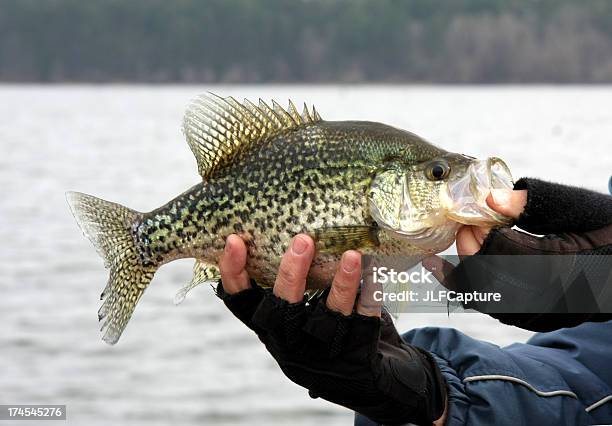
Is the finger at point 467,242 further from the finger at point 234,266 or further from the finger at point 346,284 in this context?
the finger at point 234,266

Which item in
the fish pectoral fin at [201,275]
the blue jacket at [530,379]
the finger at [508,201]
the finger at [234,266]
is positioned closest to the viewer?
the finger at [508,201]

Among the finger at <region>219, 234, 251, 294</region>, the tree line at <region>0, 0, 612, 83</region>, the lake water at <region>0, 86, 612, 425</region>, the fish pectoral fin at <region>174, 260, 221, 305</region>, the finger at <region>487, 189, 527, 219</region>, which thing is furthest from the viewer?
the tree line at <region>0, 0, 612, 83</region>

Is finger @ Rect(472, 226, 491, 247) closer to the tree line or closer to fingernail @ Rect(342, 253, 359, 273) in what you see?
fingernail @ Rect(342, 253, 359, 273)

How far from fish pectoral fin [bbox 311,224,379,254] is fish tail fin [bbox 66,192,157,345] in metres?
0.75

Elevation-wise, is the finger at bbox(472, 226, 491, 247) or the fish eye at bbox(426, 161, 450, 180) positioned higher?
the fish eye at bbox(426, 161, 450, 180)

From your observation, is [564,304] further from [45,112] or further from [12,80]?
[12,80]

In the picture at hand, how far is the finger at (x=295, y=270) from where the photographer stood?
3.41 m

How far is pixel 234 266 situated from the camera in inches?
141

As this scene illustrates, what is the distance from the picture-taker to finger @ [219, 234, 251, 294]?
3.52m

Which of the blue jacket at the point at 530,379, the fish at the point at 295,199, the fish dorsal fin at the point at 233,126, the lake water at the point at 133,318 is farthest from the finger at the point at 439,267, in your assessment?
the lake water at the point at 133,318

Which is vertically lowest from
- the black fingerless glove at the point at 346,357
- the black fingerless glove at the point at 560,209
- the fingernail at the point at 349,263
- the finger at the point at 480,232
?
the black fingerless glove at the point at 346,357

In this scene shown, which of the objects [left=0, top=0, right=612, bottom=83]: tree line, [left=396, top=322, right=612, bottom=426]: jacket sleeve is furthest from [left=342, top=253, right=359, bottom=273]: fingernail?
[left=0, top=0, right=612, bottom=83]: tree line

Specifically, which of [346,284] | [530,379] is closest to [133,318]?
[530,379]

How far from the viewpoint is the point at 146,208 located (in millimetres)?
22688
